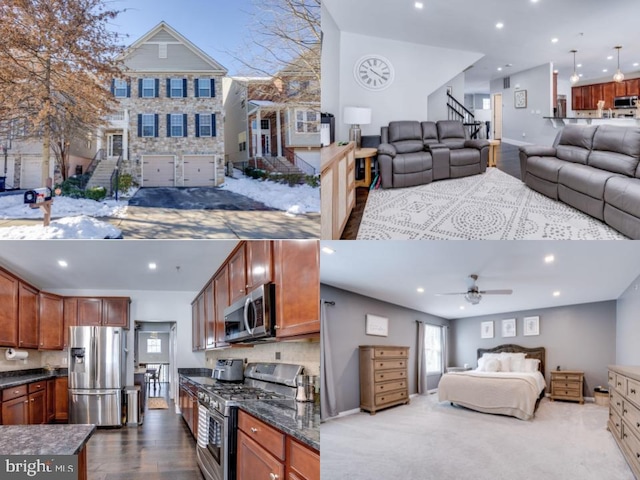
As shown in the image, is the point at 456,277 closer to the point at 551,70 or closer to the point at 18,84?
the point at 551,70

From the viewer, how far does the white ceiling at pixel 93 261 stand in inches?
91.4

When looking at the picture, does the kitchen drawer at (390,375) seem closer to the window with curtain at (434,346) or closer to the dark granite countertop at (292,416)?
the window with curtain at (434,346)

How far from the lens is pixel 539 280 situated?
2.47 meters

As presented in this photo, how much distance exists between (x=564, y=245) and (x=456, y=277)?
0.62 meters

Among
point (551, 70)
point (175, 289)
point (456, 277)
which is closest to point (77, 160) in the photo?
point (175, 289)

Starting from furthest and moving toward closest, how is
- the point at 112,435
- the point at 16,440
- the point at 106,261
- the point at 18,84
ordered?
1. the point at 112,435
2. the point at 106,261
3. the point at 18,84
4. the point at 16,440

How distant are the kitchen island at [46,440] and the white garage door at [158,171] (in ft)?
3.91

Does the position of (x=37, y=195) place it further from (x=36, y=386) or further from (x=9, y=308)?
(x=36, y=386)

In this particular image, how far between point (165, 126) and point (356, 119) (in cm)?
103

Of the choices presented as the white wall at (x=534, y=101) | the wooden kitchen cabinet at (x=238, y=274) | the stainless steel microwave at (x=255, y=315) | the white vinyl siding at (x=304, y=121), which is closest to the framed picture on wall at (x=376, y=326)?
the stainless steel microwave at (x=255, y=315)

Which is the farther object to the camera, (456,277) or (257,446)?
(456,277)

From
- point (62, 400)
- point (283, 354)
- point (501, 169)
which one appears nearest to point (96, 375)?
point (62, 400)

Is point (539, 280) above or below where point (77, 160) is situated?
below

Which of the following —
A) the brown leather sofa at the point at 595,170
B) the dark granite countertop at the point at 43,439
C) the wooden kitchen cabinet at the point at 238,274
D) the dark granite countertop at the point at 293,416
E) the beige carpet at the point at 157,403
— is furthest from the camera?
the beige carpet at the point at 157,403
